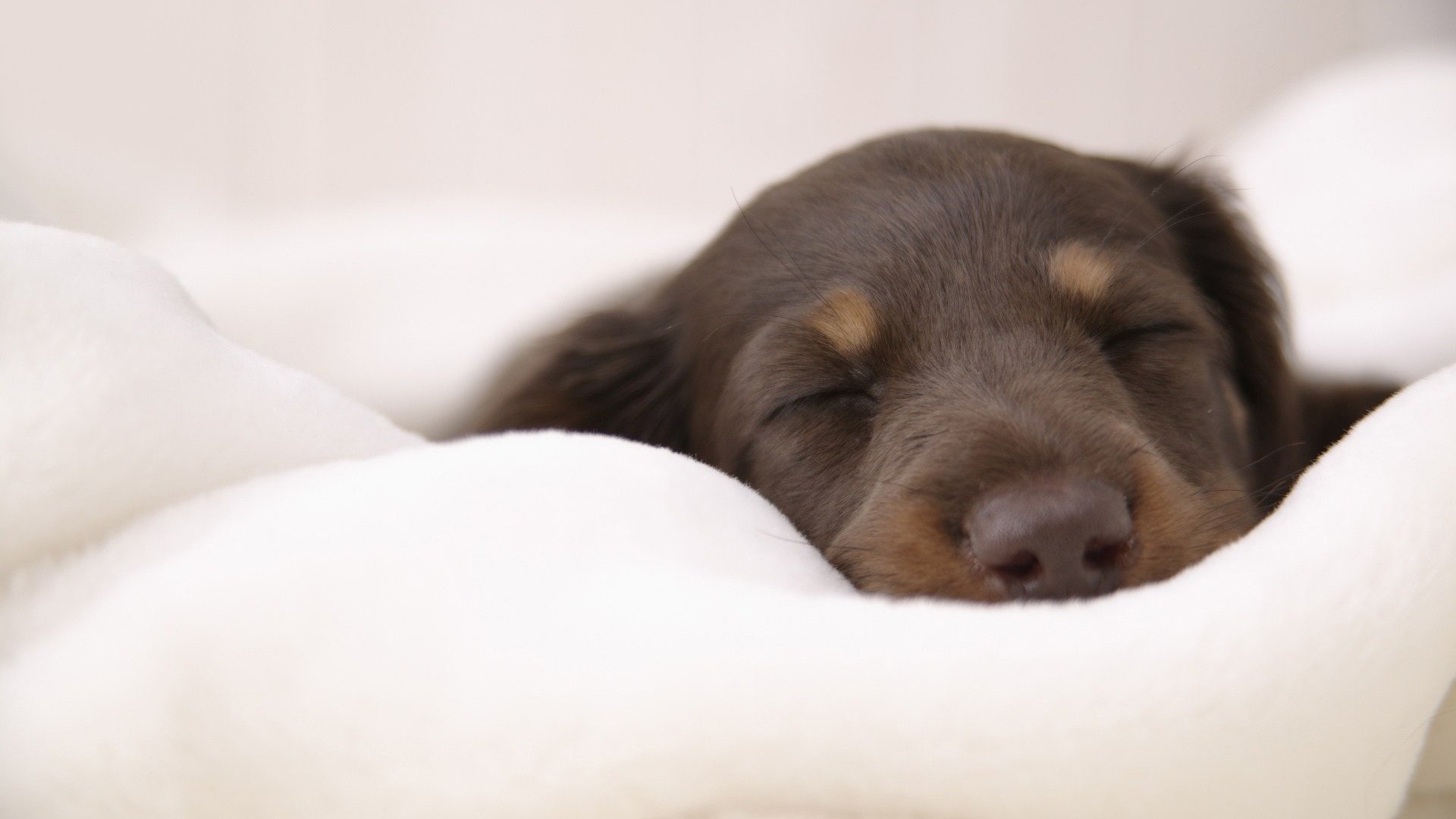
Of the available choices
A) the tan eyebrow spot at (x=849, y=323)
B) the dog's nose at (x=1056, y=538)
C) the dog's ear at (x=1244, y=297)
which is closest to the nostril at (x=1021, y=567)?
the dog's nose at (x=1056, y=538)

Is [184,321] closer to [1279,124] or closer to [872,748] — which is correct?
[872,748]

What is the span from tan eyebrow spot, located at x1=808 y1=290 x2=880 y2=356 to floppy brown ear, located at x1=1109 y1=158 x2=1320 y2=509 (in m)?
0.66

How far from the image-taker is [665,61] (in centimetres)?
338

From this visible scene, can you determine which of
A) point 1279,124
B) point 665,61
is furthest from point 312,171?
point 1279,124

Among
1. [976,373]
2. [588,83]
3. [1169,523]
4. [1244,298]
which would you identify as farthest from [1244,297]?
[588,83]

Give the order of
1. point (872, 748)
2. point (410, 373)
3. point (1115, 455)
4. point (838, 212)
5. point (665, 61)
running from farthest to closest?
1. point (665, 61)
2. point (410, 373)
3. point (838, 212)
4. point (1115, 455)
5. point (872, 748)

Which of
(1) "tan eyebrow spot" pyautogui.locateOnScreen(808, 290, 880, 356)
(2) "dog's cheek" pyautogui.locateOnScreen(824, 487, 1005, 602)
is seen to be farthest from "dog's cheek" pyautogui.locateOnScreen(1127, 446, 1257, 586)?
(1) "tan eyebrow spot" pyautogui.locateOnScreen(808, 290, 880, 356)

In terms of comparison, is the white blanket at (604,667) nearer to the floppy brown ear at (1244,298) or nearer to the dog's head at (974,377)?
the dog's head at (974,377)

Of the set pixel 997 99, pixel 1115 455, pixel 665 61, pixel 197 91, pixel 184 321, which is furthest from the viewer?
pixel 997 99

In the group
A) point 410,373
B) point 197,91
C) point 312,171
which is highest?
point 197,91

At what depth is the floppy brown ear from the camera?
1.78 metres

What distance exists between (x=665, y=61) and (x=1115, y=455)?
262 centimetres

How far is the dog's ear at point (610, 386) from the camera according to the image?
179 cm

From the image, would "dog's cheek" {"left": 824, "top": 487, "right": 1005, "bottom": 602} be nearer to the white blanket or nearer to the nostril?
the nostril
